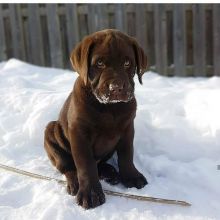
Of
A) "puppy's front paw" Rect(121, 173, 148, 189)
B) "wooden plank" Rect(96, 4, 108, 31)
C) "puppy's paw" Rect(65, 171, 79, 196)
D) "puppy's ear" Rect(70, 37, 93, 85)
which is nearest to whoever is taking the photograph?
"puppy's ear" Rect(70, 37, 93, 85)

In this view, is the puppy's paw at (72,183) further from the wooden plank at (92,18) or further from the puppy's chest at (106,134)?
the wooden plank at (92,18)

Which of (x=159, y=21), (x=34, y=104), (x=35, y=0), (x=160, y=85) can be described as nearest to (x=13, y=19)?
(x=35, y=0)

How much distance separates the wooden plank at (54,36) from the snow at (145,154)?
6.07 feet

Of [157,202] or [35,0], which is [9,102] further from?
[35,0]

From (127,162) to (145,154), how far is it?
52cm

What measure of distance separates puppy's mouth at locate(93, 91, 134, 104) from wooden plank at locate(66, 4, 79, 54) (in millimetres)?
4730

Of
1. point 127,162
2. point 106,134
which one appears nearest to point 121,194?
point 127,162

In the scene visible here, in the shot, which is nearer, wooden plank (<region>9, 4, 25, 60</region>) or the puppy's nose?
the puppy's nose

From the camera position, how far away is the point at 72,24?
7922 millimetres

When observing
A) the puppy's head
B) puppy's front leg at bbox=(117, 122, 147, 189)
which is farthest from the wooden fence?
the puppy's head

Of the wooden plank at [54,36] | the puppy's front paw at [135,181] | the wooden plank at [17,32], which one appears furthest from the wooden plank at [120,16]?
the puppy's front paw at [135,181]

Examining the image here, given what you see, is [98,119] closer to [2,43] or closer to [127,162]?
[127,162]

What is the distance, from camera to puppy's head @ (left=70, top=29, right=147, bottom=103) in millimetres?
3234

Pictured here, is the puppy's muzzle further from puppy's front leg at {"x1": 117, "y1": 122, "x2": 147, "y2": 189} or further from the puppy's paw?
the puppy's paw
